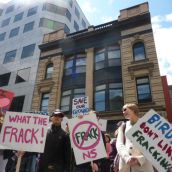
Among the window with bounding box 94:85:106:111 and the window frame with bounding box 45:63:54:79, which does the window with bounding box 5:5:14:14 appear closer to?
the window frame with bounding box 45:63:54:79

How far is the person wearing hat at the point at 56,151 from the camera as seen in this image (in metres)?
4.40

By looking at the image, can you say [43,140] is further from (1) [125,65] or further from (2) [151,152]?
(1) [125,65]

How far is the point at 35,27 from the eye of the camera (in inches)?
1083

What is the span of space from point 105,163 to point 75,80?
1316 cm

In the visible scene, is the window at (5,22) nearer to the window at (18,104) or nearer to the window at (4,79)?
the window at (4,79)

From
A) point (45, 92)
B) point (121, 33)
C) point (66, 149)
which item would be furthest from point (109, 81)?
point (66, 149)

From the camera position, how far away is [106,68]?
17.9m

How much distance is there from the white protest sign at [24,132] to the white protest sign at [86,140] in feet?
2.08

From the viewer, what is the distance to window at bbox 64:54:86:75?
19.2 m

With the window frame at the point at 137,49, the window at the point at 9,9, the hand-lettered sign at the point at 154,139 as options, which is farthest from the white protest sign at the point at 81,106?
the window at the point at 9,9

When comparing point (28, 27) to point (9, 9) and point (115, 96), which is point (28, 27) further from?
point (115, 96)

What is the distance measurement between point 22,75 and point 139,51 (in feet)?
41.3

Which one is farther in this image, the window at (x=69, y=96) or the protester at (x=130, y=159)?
the window at (x=69, y=96)

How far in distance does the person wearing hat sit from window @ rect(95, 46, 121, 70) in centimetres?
1345
